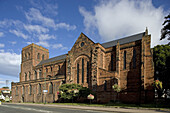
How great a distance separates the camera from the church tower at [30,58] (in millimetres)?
62625

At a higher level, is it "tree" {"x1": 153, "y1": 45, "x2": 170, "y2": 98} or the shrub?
"tree" {"x1": 153, "y1": 45, "x2": 170, "y2": 98}

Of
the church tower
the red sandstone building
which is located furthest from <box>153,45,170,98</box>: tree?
the church tower

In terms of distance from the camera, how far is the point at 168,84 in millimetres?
28594

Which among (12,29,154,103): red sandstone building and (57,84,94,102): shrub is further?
(57,84,94,102): shrub

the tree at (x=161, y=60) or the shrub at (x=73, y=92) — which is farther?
the tree at (x=161, y=60)

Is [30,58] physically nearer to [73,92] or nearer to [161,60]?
[73,92]

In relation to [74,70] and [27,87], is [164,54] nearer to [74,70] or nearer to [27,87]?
[74,70]

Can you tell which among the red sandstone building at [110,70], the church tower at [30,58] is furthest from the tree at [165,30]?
the church tower at [30,58]

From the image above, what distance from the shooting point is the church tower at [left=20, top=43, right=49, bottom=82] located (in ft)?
205

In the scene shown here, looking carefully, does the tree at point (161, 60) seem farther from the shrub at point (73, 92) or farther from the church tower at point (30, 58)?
the church tower at point (30, 58)

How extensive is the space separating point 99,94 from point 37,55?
4333cm

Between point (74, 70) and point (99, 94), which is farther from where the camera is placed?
point (74, 70)

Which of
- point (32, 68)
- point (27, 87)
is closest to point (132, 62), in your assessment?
point (27, 87)

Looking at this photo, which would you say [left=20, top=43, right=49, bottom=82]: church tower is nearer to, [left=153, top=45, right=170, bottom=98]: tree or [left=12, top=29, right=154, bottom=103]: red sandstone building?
[left=12, top=29, right=154, bottom=103]: red sandstone building
